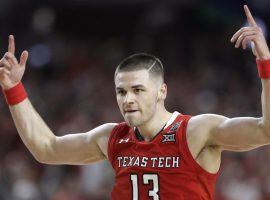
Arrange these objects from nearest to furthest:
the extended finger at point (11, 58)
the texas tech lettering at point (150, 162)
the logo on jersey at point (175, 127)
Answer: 1. the texas tech lettering at point (150, 162)
2. the logo on jersey at point (175, 127)
3. the extended finger at point (11, 58)

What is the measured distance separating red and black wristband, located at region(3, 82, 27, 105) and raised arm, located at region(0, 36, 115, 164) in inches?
0.8

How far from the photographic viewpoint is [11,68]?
5547 millimetres

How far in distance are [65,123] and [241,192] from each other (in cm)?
405

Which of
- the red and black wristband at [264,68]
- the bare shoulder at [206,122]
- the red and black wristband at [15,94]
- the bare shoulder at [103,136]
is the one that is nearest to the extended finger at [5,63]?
the red and black wristband at [15,94]

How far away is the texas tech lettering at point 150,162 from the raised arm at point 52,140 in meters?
0.30

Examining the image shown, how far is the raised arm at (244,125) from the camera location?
15.3ft

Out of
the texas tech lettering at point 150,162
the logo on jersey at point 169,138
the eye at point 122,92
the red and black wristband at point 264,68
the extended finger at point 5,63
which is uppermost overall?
the extended finger at point 5,63

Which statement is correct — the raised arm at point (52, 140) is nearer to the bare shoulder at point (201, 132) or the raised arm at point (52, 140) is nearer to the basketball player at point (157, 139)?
the basketball player at point (157, 139)

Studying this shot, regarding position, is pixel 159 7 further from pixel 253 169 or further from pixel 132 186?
pixel 132 186

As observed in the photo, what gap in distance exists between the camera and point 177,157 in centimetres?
514

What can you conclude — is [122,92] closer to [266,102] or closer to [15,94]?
[15,94]

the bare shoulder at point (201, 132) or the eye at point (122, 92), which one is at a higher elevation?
the eye at point (122, 92)

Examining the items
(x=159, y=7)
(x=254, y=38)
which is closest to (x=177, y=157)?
(x=254, y=38)

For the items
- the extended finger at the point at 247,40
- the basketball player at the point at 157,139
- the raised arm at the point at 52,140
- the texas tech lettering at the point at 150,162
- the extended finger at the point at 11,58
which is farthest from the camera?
the raised arm at the point at 52,140
